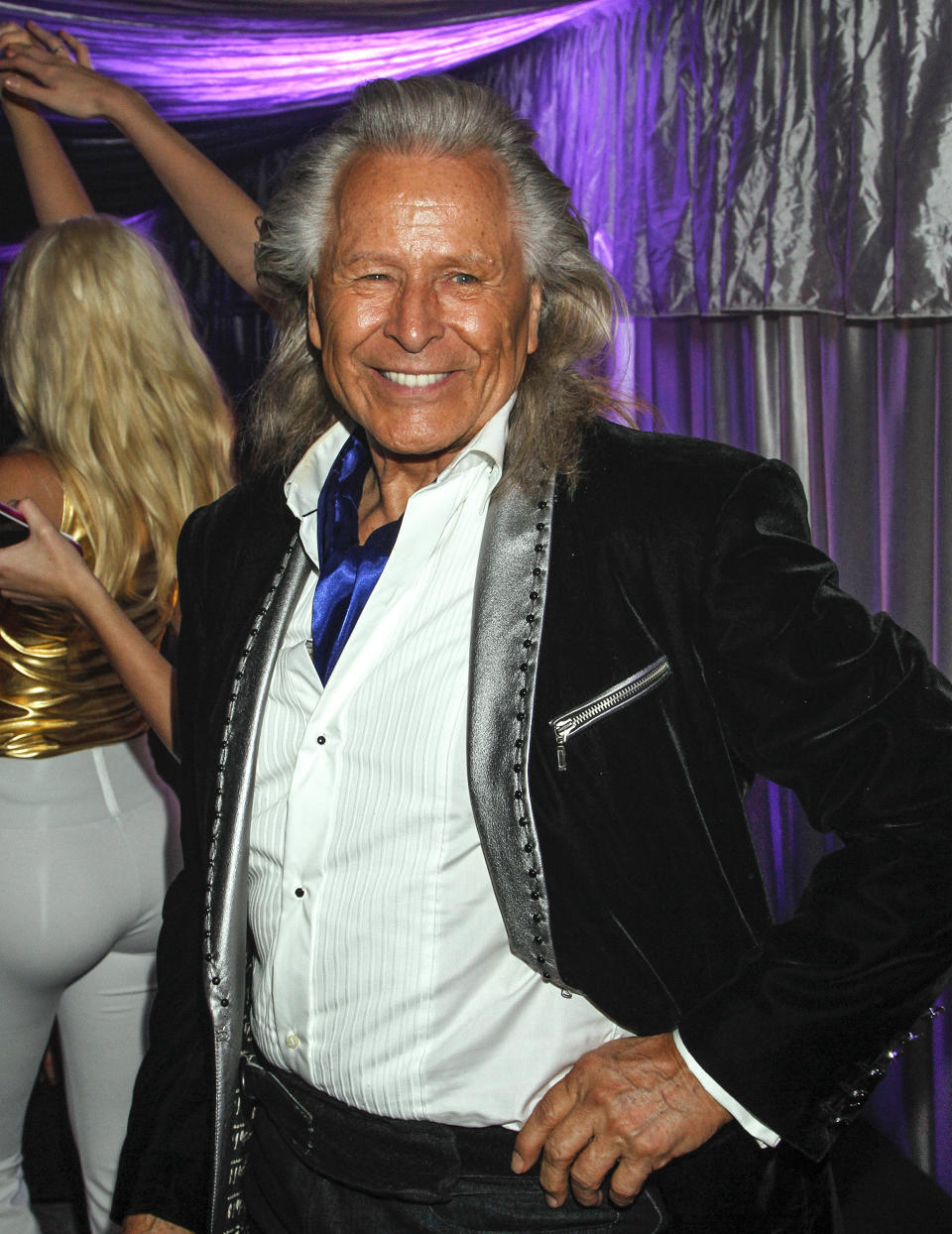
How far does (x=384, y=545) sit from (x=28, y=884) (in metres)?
1.06

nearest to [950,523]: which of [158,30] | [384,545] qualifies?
[384,545]

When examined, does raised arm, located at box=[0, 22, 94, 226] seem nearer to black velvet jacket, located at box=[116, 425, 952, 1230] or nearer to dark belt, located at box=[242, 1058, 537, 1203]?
black velvet jacket, located at box=[116, 425, 952, 1230]

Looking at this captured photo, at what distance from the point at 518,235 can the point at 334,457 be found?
1.27 feet

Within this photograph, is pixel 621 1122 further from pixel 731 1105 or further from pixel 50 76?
pixel 50 76

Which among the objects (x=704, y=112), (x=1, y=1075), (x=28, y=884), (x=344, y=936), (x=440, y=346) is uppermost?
(x=704, y=112)

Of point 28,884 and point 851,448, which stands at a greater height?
point 851,448

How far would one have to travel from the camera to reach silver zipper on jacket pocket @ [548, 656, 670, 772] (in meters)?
1.12

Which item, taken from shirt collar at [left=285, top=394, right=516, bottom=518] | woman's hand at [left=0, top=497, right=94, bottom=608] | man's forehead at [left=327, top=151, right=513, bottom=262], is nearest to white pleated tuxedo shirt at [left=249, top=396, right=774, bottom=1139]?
shirt collar at [left=285, top=394, right=516, bottom=518]

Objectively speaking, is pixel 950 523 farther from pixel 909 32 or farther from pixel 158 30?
pixel 158 30

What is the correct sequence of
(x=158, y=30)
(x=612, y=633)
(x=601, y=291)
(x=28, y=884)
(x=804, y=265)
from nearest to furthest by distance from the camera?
(x=612, y=633) < (x=601, y=291) < (x=28, y=884) < (x=804, y=265) < (x=158, y=30)

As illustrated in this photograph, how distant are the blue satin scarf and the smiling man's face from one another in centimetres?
13

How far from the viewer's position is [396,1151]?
116cm

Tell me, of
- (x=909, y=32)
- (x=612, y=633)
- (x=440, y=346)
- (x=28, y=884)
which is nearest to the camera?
(x=612, y=633)

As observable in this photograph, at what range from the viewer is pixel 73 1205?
3.02 m
